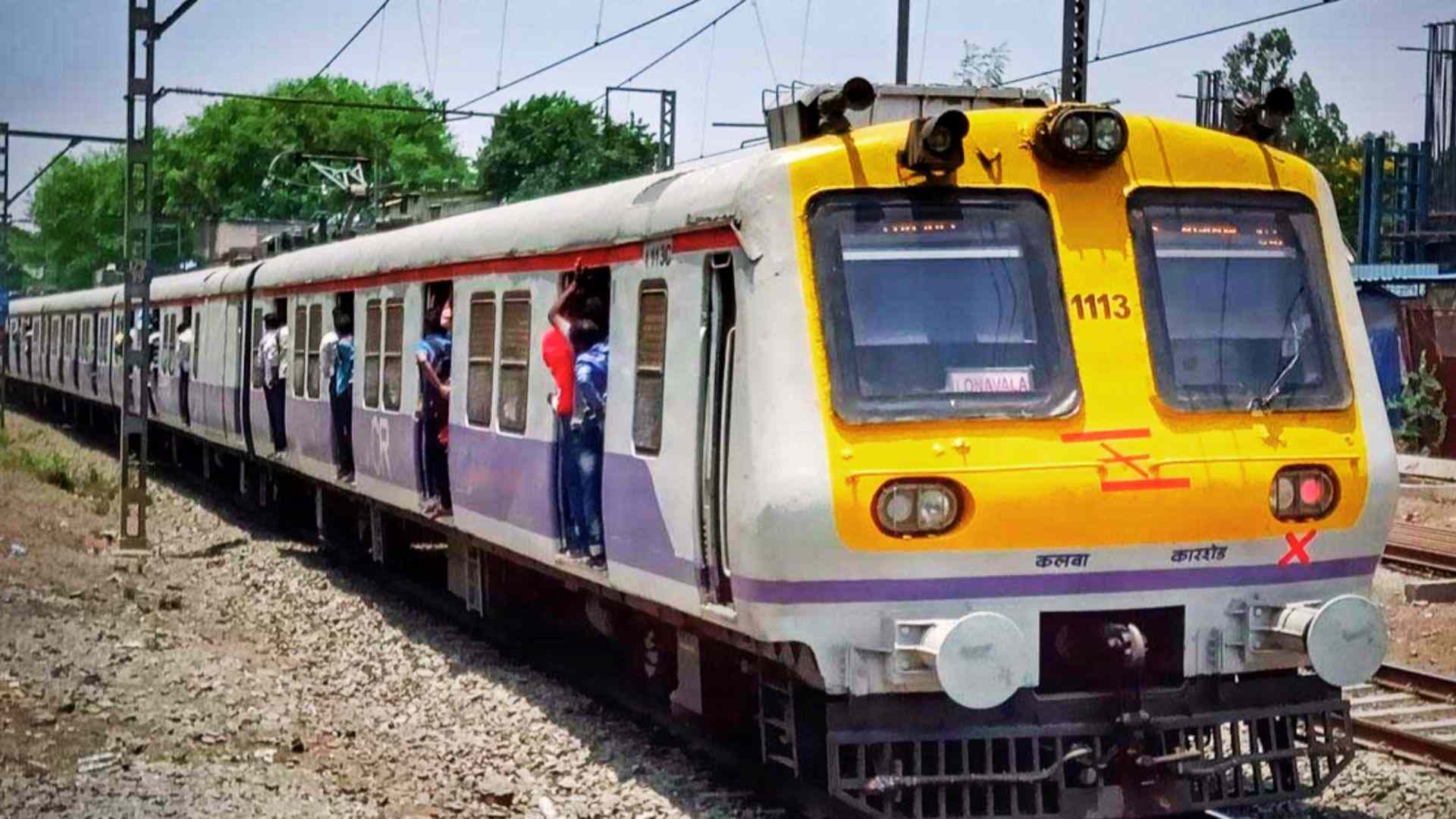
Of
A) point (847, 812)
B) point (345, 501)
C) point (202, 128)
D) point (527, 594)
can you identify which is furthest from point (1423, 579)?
point (202, 128)

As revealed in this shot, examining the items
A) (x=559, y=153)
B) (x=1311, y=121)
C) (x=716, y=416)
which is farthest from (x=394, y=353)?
(x=1311, y=121)

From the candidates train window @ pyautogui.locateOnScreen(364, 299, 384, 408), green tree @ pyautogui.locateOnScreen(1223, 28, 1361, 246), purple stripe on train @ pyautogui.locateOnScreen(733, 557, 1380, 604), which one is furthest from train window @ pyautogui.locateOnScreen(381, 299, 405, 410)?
green tree @ pyautogui.locateOnScreen(1223, 28, 1361, 246)

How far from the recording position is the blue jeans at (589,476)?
9531 millimetres

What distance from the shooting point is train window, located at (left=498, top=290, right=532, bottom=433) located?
10547mm

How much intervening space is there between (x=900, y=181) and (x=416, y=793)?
3481mm

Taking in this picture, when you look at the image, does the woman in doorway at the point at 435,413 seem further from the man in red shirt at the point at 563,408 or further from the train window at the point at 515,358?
the man in red shirt at the point at 563,408

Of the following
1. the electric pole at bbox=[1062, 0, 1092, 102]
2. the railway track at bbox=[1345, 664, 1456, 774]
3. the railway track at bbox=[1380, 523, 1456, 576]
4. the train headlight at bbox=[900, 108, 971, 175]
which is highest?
the electric pole at bbox=[1062, 0, 1092, 102]

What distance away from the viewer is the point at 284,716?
1070cm

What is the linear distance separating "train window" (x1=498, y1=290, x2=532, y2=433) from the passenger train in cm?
232

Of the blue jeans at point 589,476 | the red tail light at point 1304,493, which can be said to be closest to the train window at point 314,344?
the blue jeans at point 589,476

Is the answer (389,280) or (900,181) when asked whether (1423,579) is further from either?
(900,181)

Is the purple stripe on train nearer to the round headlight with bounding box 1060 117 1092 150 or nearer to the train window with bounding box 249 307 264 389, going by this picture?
the round headlight with bounding box 1060 117 1092 150

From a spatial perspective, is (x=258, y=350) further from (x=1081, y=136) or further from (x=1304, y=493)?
(x=1304, y=493)

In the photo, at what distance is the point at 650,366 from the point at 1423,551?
10.4 metres
